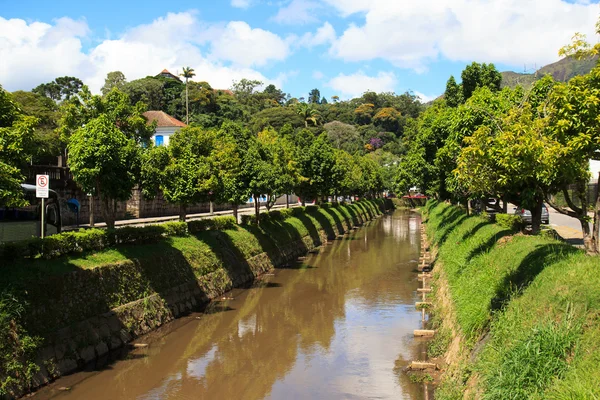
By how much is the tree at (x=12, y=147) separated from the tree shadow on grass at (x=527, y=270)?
1187cm

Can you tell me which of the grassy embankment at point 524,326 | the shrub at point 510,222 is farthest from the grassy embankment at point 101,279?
the shrub at point 510,222

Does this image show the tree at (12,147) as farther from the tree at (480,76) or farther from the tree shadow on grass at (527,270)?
the tree at (480,76)

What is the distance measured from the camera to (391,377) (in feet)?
49.3

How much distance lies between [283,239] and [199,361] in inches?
821

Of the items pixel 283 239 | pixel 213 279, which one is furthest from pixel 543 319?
pixel 283 239

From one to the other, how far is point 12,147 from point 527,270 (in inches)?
515

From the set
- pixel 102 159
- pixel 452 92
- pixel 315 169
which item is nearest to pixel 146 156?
pixel 102 159

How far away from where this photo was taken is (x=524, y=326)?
979 cm

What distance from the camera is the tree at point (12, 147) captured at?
41.2 feet

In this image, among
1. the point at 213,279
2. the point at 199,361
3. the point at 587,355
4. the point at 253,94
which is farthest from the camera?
the point at 253,94

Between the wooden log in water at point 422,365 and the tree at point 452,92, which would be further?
the tree at point 452,92

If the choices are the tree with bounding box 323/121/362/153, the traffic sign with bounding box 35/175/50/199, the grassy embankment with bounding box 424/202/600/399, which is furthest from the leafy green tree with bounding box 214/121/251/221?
the tree with bounding box 323/121/362/153

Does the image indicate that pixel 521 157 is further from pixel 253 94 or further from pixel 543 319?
pixel 253 94

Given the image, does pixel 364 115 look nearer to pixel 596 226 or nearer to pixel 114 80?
pixel 114 80
